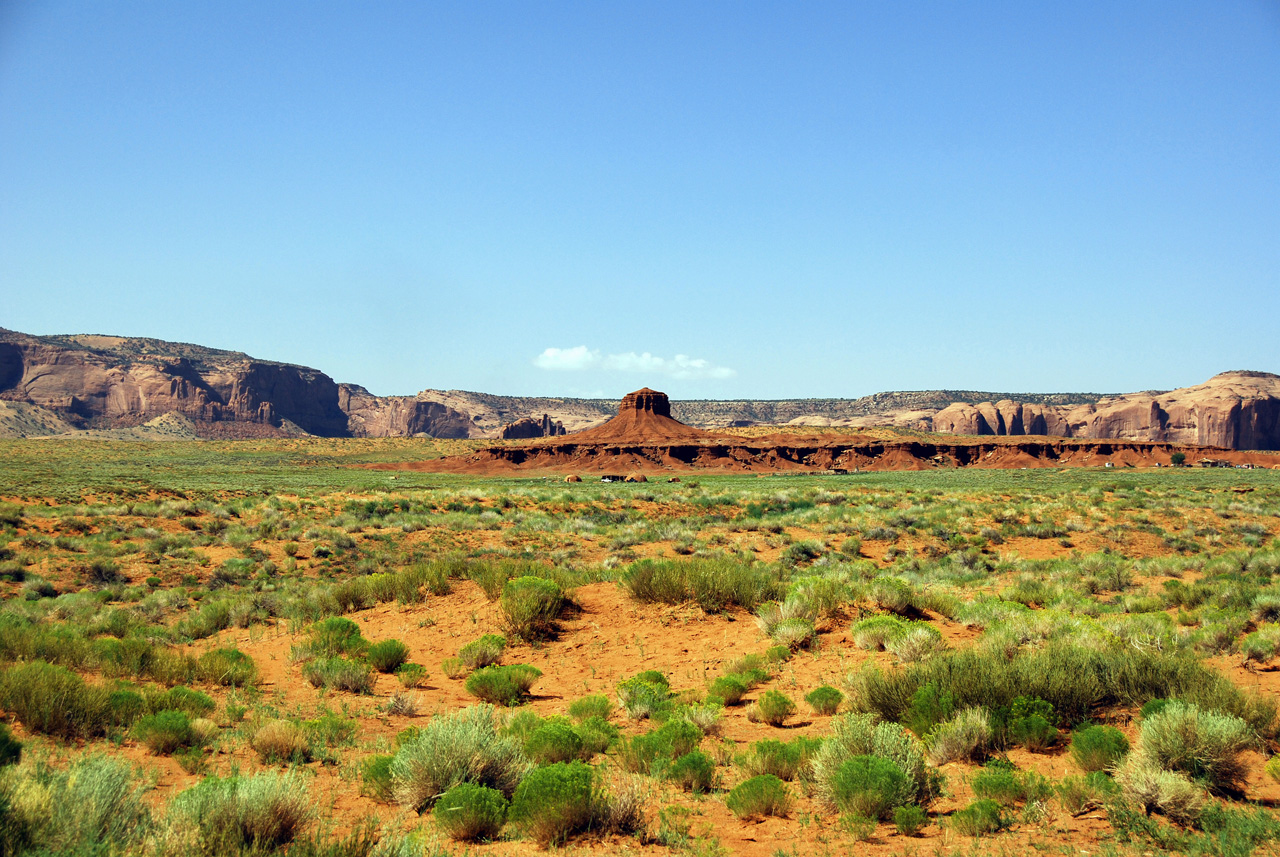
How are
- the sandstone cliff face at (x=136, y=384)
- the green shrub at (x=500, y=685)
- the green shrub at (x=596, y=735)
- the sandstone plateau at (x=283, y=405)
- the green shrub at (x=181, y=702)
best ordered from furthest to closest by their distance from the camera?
the sandstone cliff face at (x=136, y=384) → the sandstone plateau at (x=283, y=405) → the green shrub at (x=500, y=685) → the green shrub at (x=181, y=702) → the green shrub at (x=596, y=735)

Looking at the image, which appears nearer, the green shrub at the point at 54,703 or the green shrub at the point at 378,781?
the green shrub at the point at 378,781

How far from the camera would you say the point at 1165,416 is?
447ft

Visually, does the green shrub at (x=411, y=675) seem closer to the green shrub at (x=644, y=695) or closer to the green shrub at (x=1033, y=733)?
the green shrub at (x=644, y=695)

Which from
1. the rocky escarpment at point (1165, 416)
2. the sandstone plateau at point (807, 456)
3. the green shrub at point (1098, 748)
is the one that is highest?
the rocky escarpment at point (1165, 416)

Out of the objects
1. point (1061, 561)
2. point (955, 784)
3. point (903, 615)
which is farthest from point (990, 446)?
point (955, 784)

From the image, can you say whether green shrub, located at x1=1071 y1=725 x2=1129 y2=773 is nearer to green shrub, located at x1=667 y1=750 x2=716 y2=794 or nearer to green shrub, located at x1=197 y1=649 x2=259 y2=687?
green shrub, located at x1=667 y1=750 x2=716 y2=794

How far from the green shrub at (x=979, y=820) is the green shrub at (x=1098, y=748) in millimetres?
1282

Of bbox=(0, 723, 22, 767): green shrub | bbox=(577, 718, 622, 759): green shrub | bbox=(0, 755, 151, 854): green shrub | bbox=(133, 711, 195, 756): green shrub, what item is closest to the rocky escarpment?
bbox=(577, 718, 622, 759): green shrub

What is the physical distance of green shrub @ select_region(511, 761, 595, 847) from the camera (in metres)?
5.10

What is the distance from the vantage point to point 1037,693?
7039 mm

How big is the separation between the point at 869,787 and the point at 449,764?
3.50 m

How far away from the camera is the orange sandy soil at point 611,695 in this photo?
5156 mm

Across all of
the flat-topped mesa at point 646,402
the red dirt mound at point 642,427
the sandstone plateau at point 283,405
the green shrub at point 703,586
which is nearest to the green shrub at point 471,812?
the green shrub at point 703,586

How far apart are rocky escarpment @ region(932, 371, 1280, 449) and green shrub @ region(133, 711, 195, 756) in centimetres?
15103
